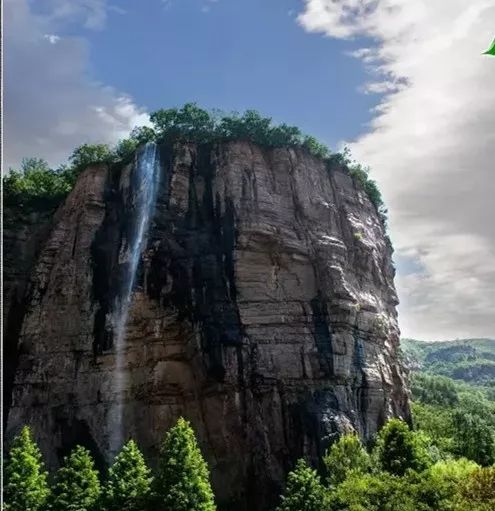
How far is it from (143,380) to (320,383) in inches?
375

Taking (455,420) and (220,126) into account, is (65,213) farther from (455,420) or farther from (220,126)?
(455,420)

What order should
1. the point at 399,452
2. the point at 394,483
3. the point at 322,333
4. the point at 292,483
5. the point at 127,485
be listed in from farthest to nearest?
1. the point at 322,333
2. the point at 399,452
3. the point at 292,483
4. the point at 127,485
5. the point at 394,483

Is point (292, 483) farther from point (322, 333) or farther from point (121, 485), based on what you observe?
point (322, 333)

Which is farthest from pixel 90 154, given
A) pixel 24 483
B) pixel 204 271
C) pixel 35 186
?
pixel 24 483

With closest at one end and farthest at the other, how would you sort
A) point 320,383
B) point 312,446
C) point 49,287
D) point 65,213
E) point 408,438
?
point 408,438, point 312,446, point 320,383, point 49,287, point 65,213

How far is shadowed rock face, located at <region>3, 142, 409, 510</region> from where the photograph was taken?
107 feet

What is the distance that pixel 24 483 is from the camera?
2381 cm

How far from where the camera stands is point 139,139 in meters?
43.3

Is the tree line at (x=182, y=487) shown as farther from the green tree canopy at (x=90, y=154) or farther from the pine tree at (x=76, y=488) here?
the green tree canopy at (x=90, y=154)

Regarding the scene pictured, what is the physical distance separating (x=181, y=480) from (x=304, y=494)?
15.4ft

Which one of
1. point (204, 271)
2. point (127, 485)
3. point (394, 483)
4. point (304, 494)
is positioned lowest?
point (304, 494)

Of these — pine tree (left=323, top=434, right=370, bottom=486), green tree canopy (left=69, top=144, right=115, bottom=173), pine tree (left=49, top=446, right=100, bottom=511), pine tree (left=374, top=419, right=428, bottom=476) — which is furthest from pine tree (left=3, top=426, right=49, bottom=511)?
green tree canopy (left=69, top=144, right=115, bottom=173)

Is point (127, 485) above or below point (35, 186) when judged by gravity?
below

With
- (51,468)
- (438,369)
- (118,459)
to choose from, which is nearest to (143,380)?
(51,468)
